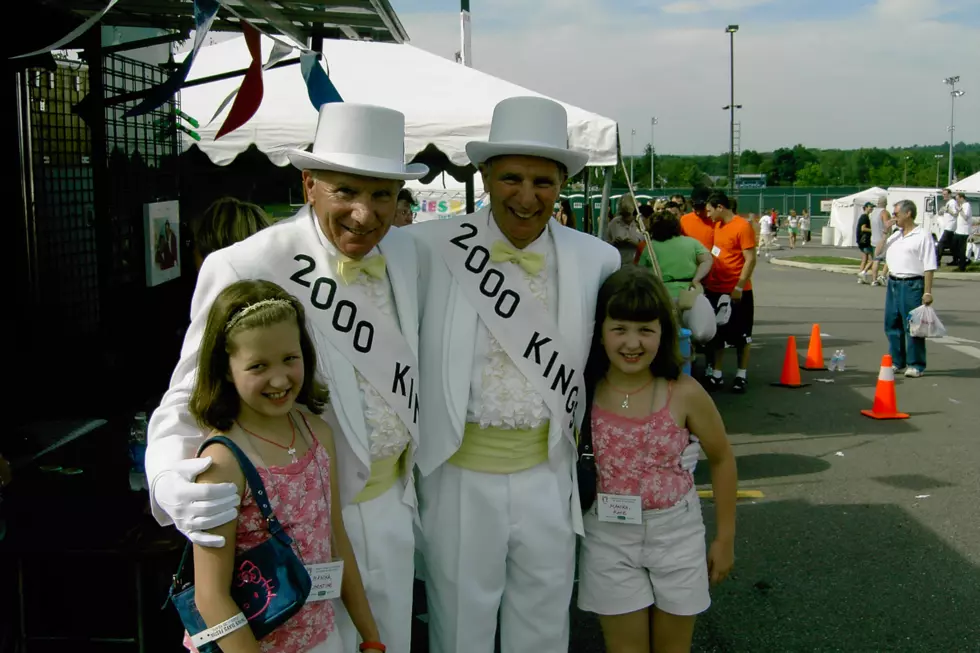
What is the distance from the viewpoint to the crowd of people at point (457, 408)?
2.05 meters

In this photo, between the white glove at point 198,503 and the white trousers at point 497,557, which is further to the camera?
the white trousers at point 497,557

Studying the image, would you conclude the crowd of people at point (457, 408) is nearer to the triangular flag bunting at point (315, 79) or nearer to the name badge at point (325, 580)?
the name badge at point (325, 580)

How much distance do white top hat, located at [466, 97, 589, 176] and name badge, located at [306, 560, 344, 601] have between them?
1256mm

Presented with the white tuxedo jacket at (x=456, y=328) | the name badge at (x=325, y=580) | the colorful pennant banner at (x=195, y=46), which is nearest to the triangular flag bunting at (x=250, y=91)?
the colorful pennant banner at (x=195, y=46)

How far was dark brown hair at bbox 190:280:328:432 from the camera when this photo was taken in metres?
1.99

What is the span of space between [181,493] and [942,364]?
9591 mm

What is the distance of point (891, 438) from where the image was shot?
22.3ft

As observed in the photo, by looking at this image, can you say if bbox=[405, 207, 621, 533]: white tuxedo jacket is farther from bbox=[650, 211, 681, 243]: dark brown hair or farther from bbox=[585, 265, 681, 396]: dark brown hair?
bbox=[650, 211, 681, 243]: dark brown hair

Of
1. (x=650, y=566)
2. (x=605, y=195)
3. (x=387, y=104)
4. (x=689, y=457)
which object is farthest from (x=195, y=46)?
(x=605, y=195)

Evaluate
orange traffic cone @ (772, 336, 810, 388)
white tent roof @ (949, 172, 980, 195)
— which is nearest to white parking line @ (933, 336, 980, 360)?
orange traffic cone @ (772, 336, 810, 388)

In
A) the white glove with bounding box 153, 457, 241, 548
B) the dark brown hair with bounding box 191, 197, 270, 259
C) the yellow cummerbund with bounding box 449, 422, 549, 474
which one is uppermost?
the dark brown hair with bounding box 191, 197, 270, 259

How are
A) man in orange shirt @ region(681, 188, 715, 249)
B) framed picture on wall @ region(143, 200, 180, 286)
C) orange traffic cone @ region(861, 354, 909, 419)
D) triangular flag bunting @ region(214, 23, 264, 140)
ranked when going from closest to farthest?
triangular flag bunting @ region(214, 23, 264, 140) < framed picture on wall @ region(143, 200, 180, 286) < orange traffic cone @ region(861, 354, 909, 419) < man in orange shirt @ region(681, 188, 715, 249)

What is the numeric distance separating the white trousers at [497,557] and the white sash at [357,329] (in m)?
0.31

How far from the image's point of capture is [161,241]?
4.97 meters
